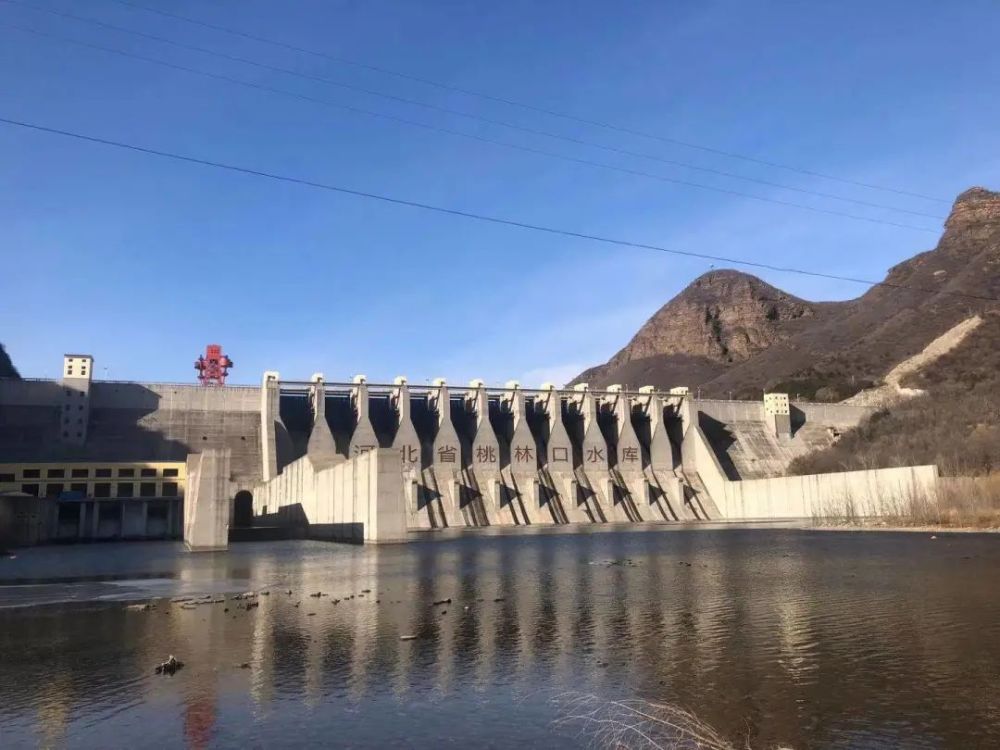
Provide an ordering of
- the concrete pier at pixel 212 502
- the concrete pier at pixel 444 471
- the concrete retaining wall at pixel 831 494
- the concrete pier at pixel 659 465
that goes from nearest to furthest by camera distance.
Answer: the concrete pier at pixel 212 502 < the concrete retaining wall at pixel 831 494 < the concrete pier at pixel 444 471 < the concrete pier at pixel 659 465

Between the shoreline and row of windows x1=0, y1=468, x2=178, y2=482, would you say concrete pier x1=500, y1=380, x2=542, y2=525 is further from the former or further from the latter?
row of windows x1=0, y1=468, x2=178, y2=482

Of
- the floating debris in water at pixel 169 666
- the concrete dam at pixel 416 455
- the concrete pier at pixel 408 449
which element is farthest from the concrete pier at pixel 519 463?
the floating debris in water at pixel 169 666

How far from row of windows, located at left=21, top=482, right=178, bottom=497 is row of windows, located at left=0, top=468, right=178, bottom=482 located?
0.57 metres

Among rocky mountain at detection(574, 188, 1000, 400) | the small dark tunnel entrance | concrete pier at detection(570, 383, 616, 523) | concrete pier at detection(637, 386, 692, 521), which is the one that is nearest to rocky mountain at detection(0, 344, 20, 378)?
the small dark tunnel entrance

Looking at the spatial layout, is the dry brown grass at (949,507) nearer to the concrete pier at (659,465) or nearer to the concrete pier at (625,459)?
the concrete pier at (659,465)

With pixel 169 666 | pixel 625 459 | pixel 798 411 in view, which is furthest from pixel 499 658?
pixel 798 411

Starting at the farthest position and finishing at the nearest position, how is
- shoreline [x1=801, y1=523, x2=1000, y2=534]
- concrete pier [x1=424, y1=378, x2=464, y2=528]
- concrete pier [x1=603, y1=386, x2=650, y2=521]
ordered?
concrete pier [x1=603, y1=386, x2=650, y2=521] < concrete pier [x1=424, y1=378, x2=464, y2=528] < shoreline [x1=801, y1=523, x2=1000, y2=534]

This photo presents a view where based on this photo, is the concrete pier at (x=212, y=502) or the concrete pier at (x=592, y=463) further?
the concrete pier at (x=592, y=463)

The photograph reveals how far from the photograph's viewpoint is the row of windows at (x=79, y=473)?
56250 mm

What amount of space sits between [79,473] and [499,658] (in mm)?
56224

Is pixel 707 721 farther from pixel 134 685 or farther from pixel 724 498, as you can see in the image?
pixel 724 498

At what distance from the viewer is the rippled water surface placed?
25.3 feet

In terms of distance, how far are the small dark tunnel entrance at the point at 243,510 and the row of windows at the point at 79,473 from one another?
5.18m

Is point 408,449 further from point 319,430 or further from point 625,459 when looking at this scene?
point 625,459
